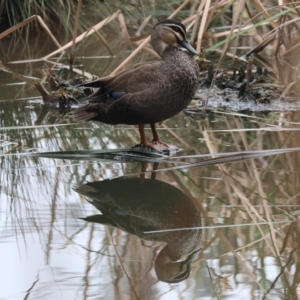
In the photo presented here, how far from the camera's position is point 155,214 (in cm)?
297

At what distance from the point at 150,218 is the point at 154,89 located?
1078 mm

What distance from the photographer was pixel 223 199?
3.11 m

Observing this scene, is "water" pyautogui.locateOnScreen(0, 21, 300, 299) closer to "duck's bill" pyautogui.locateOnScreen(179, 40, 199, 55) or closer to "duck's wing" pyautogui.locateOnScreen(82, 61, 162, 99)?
"duck's wing" pyautogui.locateOnScreen(82, 61, 162, 99)

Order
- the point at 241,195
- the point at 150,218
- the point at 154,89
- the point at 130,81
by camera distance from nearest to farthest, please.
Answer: the point at 150,218, the point at 241,195, the point at 154,89, the point at 130,81

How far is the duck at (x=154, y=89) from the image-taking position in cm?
383

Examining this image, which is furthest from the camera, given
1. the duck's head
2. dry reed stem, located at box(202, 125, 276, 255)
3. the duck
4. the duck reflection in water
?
the duck's head

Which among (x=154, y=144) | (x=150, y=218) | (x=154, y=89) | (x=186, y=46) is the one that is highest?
(x=186, y=46)

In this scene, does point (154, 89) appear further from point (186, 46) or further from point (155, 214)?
point (155, 214)

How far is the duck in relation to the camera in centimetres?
383

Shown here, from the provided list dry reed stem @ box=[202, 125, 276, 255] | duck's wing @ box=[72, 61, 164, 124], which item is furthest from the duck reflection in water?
duck's wing @ box=[72, 61, 164, 124]

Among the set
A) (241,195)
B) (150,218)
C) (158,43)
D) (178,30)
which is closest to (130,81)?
(158,43)

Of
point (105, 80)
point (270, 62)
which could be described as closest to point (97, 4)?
point (270, 62)

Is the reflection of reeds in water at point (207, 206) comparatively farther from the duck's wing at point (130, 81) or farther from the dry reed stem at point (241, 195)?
the duck's wing at point (130, 81)

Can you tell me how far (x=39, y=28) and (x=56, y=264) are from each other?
510 cm
